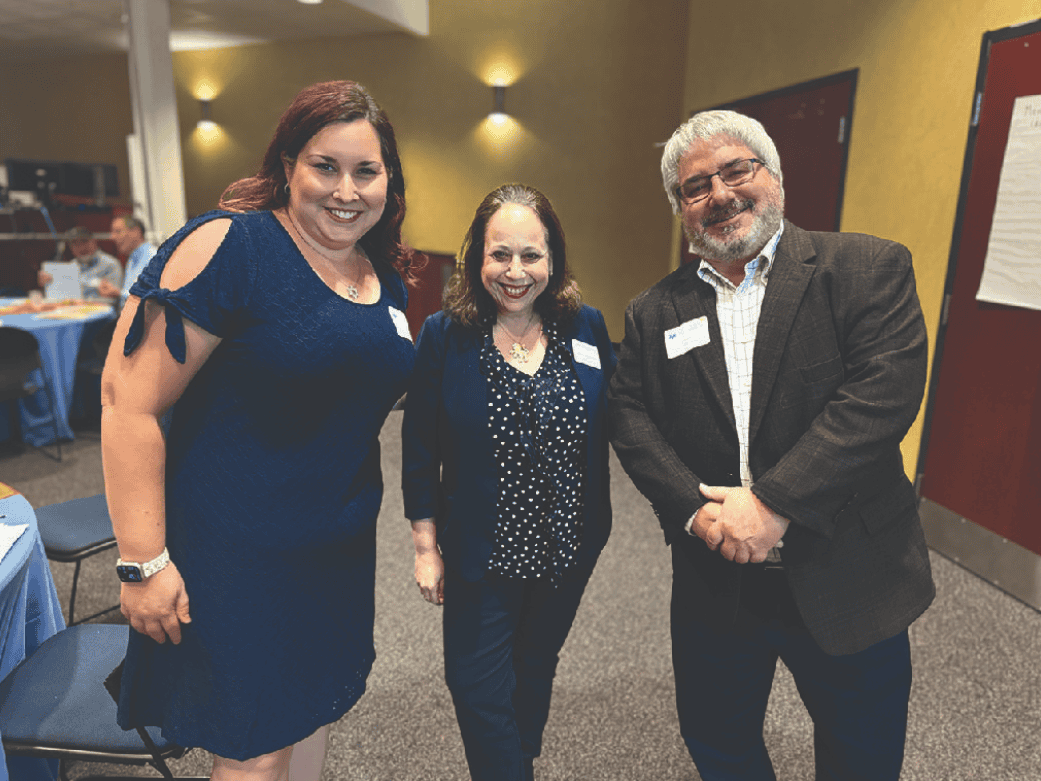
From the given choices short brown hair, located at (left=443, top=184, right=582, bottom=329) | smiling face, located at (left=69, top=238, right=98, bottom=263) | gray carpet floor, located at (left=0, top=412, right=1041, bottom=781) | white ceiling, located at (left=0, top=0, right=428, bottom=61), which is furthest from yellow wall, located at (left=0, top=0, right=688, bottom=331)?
short brown hair, located at (left=443, top=184, right=582, bottom=329)

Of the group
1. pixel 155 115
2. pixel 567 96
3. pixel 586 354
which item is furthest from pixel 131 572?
pixel 567 96

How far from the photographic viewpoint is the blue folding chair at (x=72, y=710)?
1.19 meters

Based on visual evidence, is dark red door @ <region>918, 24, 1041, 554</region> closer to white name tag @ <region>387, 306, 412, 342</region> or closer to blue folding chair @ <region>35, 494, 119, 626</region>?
white name tag @ <region>387, 306, 412, 342</region>

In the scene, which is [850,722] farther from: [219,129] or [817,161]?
[219,129]

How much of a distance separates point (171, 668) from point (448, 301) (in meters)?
0.83

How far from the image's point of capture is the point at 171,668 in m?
1.05

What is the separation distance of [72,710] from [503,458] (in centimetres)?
95

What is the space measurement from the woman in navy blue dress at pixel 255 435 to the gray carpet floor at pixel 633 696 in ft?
2.61

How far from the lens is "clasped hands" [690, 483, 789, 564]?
1108 millimetres

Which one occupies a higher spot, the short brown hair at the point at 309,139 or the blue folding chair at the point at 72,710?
the short brown hair at the point at 309,139

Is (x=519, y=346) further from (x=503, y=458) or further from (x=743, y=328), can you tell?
(x=743, y=328)

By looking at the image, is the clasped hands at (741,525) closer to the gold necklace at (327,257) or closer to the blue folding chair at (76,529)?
the gold necklace at (327,257)

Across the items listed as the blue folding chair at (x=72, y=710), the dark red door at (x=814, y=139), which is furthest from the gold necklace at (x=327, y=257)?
the dark red door at (x=814, y=139)

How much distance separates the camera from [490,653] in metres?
1.36
